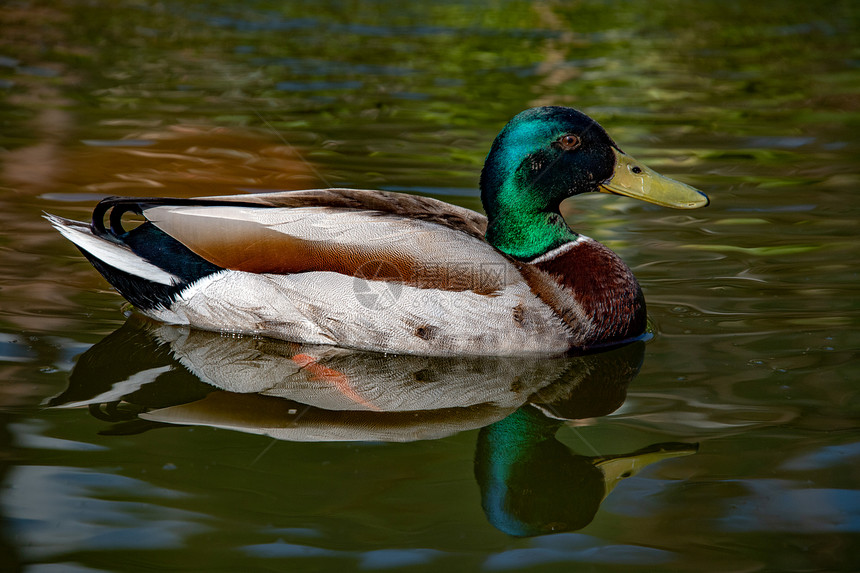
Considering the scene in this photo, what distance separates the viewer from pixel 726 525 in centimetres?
362

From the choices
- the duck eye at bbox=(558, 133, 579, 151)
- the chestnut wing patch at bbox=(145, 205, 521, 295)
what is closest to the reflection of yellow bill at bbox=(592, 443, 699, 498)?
the chestnut wing patch at bbox=(145, 205, 521, 295)

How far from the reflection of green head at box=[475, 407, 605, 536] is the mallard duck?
761 mm

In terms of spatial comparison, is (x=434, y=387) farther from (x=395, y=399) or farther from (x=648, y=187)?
(x=648, y=187)

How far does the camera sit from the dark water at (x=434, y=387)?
3555 millimetres

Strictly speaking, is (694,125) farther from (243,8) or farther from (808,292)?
(243,8)

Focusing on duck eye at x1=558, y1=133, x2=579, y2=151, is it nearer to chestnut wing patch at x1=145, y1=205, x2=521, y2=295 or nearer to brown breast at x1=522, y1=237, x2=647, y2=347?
brown breast at x1=522, y1=237, x2=647, y2=347

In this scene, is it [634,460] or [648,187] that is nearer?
[634,460]

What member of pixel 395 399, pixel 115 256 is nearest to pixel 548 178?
pixel 395 399

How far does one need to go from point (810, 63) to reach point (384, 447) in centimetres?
976

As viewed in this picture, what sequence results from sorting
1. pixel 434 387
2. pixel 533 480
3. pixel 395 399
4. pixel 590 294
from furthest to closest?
pixel 590 294
pixel 434 387
pixel 395 399
pixel 533 480

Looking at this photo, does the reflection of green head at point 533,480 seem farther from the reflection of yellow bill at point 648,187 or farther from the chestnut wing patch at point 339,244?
the reflection of yellow bill at point 648,187

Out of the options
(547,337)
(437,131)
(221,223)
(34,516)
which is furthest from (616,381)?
(437,131)

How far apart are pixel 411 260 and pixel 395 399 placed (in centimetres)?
70

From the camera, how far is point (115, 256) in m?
5.32
